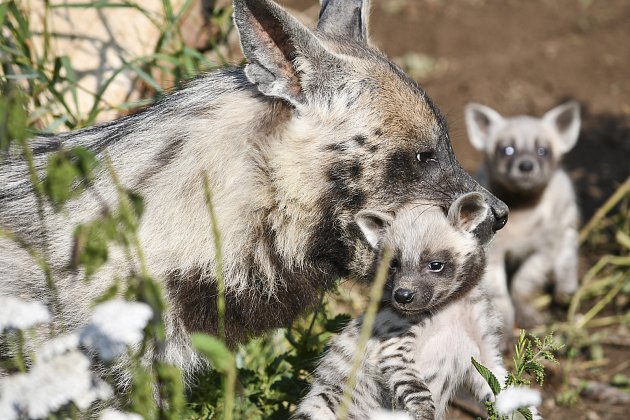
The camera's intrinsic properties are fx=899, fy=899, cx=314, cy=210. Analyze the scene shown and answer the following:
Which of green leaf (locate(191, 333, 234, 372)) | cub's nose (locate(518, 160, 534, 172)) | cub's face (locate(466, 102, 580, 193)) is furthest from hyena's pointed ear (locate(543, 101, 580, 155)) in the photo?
green leaf (locate(191, 333, 234, 372))

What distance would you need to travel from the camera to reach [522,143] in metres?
5.89

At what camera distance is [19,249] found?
10.1ft

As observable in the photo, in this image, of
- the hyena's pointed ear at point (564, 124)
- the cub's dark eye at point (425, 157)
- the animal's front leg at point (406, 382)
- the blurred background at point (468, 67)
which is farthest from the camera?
the hyena's pointed ear at point (564, 124)

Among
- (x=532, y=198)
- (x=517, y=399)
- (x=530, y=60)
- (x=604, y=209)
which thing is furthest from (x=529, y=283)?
(x=517, y=399)

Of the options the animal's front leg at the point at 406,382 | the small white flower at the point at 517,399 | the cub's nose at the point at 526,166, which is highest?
the small white flower at the point at 517,399

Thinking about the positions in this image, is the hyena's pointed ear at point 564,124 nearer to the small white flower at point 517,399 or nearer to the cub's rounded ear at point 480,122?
the cub's rounded ear at point 480,122

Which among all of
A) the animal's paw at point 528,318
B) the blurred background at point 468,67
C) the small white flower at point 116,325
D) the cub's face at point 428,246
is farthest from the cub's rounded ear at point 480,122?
the small white flower at point 116,325

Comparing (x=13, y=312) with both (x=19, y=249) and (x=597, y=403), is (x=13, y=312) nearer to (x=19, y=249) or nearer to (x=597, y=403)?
(x=19, y=249)

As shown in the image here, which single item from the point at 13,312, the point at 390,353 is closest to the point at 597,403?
the point at 390,353

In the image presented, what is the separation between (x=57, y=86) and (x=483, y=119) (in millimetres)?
2841

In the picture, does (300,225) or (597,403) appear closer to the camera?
(300,225)

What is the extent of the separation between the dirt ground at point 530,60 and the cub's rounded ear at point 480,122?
0.48 m

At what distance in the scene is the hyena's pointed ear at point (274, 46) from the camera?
2.98 metres

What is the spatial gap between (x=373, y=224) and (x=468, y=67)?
184 inches
